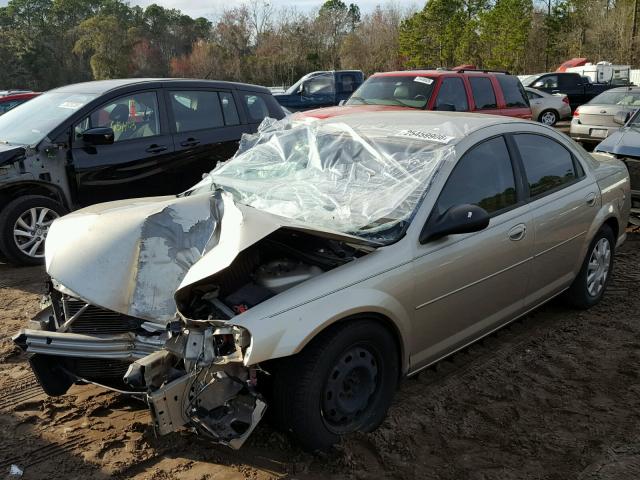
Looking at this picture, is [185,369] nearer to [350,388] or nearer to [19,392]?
[350,388]

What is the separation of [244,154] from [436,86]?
19.2ft

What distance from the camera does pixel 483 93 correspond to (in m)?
10.1

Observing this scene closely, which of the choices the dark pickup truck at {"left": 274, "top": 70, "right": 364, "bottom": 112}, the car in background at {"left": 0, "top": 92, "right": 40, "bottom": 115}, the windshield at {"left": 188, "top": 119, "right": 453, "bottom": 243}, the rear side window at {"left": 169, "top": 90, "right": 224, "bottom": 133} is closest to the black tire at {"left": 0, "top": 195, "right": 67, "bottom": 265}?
the rear side window at {"left": 169, "top": 90, "right": 224, "bottom": 133}

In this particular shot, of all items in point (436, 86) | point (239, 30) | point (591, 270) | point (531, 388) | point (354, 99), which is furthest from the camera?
point (239, 30)

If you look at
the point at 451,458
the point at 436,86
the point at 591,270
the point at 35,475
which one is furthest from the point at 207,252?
the point at 436,86

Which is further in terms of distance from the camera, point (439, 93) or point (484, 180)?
point (439, 93)

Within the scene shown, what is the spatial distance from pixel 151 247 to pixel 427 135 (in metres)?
1.86

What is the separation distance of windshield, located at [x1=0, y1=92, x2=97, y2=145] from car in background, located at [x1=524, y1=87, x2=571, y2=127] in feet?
50.9

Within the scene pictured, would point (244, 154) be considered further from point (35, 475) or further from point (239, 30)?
point (239, 30)

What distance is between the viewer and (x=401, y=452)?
2988 mm

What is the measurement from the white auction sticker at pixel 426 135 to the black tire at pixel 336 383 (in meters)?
1.33

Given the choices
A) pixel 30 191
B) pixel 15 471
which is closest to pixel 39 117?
pixel 30 191

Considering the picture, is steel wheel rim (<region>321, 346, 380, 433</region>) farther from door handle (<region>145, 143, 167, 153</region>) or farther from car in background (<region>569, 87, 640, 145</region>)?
car in background (<region>569, 87, 640, 145</region>)

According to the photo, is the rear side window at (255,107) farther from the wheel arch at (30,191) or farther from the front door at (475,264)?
the front door at (475,264)
